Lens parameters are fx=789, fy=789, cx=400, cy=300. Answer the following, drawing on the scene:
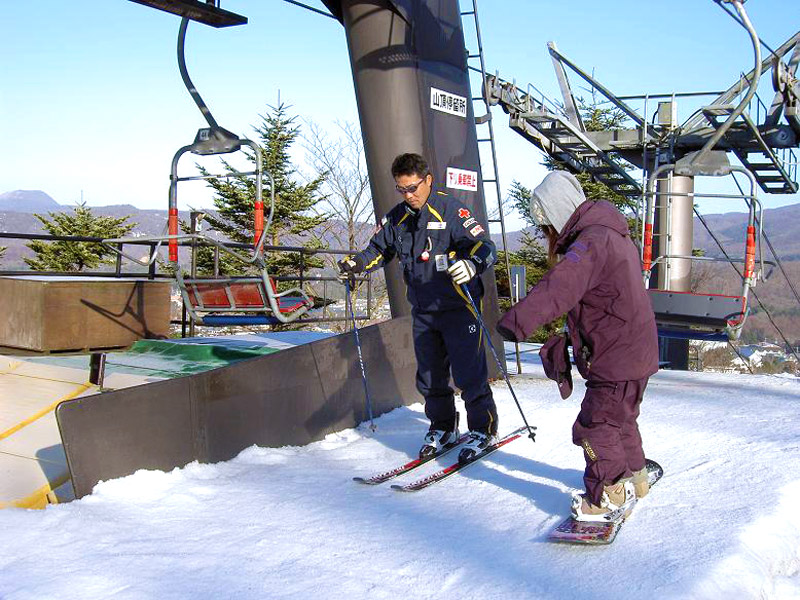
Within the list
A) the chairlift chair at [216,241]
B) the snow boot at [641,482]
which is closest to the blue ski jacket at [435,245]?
the chairlift chair at [216,241]

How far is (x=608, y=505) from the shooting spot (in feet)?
10.3

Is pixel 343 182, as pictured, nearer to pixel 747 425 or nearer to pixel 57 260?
pixel 57 260

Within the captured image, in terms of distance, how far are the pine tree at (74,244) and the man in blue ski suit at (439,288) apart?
2161cm

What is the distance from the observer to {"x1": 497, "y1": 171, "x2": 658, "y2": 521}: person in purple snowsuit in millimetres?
2984

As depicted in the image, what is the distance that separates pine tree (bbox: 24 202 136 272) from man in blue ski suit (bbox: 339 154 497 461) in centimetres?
2161

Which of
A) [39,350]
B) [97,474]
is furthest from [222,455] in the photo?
[39,350]

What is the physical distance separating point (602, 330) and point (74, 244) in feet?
80.3

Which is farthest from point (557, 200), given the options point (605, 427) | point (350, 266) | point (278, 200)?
point (278, 200)

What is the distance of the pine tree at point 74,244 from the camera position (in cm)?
2447

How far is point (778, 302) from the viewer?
59.7 meters

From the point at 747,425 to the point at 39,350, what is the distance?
493 centimetres

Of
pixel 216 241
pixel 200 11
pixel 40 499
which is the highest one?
pixel 200 11

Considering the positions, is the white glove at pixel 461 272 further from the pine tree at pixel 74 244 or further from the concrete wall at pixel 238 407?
the pine tree at pixel 74 244

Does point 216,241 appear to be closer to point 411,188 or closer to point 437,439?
point 411,188
